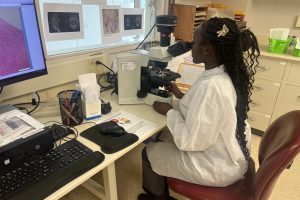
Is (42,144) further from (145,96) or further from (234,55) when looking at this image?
(234,55)

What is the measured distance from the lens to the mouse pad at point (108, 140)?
1.00 metres

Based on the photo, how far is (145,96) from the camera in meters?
1.41

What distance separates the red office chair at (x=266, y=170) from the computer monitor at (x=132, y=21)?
47.4 inches

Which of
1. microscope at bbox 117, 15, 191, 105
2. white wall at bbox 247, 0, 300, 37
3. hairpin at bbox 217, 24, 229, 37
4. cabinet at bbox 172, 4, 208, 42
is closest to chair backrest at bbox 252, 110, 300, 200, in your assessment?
hairpin at bbox 217, 24, 229, 37

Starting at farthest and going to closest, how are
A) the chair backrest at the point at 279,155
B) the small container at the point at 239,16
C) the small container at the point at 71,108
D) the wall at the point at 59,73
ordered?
1. the small container at the point at 239,16
2. the wall at the point at 59,73
3. the small container at the point at 71,108
4. the chair backrest at the point at 279,155

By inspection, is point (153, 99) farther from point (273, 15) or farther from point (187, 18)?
point (273, 15)

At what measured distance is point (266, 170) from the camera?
0.95 metres

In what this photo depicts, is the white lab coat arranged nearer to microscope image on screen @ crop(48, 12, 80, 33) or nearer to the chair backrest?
the chair backrest

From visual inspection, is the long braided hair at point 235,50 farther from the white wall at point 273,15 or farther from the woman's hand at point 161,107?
the white wall at point 273,15

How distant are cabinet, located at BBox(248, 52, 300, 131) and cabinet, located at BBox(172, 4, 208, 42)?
29.1 inches

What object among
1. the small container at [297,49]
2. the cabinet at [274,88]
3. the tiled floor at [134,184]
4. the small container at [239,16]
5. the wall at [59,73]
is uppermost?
the small container at [239,16]

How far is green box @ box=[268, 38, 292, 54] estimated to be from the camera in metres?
2.26

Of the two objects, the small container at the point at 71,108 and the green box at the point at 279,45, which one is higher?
the green box at the point at 279,45

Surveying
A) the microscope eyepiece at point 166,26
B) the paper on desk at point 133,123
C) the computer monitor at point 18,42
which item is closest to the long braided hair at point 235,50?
the microscope eyepiece at point 166,26
